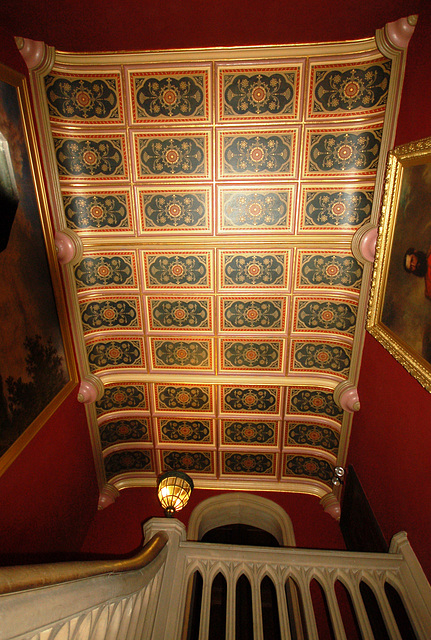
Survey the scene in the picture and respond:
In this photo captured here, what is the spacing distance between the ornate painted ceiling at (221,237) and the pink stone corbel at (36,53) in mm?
35

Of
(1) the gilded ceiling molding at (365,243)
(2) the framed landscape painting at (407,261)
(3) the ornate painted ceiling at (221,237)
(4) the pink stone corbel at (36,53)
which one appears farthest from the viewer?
(1) the gilded ceiling molding at (365,243)

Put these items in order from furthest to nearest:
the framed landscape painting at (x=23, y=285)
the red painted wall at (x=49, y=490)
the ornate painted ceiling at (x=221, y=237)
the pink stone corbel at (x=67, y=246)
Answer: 1. the pink stone corbel at (x=67, y=246)
2. the ornate painted ceiling at (x=221, y=237)
3. the red painted wall at (x=49, y=490)
4. the framed landscape painting at (x=23, y=285)

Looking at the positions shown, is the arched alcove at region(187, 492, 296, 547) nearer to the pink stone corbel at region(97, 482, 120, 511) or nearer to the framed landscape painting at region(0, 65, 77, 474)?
the pink stone corbel at region(97, 482, 120, 511)

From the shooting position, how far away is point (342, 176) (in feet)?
13.8

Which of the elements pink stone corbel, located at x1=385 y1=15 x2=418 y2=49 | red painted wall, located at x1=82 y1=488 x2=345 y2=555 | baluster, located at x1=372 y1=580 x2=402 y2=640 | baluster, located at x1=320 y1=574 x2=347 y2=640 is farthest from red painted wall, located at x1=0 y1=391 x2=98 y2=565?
pink stone corbel, located at x1=385 y1=15 x2=418 y2=49

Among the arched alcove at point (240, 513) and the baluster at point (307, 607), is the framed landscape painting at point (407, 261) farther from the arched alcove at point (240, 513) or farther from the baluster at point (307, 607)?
the arched alcove at point (240, 513)

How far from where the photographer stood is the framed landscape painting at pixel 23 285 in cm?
341

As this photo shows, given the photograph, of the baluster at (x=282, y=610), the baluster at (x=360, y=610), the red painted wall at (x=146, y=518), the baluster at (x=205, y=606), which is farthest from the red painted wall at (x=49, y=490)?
the baluster at (x=360, y=610)

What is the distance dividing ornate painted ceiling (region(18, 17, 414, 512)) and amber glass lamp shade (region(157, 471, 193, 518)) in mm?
1794

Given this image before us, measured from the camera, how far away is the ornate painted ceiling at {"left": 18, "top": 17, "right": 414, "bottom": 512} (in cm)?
386

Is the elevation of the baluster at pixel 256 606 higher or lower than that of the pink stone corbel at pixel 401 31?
lower

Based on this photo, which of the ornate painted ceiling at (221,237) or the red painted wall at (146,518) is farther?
the red painted wall at (146,518)

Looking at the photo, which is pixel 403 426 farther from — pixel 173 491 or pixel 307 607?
pixel 173 491

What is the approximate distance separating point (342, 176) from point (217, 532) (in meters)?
6.20
